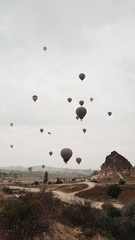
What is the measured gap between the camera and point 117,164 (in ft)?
→ 513

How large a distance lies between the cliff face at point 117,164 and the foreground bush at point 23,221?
419ft

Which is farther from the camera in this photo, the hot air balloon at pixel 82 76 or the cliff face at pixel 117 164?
the cliff face at pixel 117 164

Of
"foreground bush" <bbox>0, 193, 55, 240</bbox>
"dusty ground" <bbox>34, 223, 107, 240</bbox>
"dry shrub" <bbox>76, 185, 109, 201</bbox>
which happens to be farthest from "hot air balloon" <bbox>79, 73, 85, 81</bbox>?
"foreground bush" <bbox>0, 193, 55, 240</bbox>

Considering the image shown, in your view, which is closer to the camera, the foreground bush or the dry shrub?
the foreground bush

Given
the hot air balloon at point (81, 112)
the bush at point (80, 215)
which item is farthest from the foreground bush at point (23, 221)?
the hot air balloon at point (81, 112)

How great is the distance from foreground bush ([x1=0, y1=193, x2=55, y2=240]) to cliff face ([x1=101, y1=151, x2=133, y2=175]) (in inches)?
5022

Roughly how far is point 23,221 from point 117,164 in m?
135

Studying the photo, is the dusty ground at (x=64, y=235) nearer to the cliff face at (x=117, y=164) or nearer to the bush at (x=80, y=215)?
the bush at (x=80, y=215)

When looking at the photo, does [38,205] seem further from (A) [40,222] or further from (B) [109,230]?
(B) [109,230]

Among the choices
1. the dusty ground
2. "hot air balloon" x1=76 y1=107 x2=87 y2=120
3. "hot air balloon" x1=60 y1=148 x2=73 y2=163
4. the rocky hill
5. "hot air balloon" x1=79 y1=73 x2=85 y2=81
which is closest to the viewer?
the dusty ground

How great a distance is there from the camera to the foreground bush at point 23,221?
2480cm

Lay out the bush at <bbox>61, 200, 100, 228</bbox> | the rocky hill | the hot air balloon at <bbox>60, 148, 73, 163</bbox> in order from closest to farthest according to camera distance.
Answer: the bush at <bbox>61, 200, 100, 228</bbox>, the hot air balloon at <bbox>60, 148, 73, 163</bbox>, the rocky hill

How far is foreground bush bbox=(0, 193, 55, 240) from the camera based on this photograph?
2480 centimetres

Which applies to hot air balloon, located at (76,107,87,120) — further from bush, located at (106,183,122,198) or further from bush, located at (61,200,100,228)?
bush, located at (106,183,122,198)
